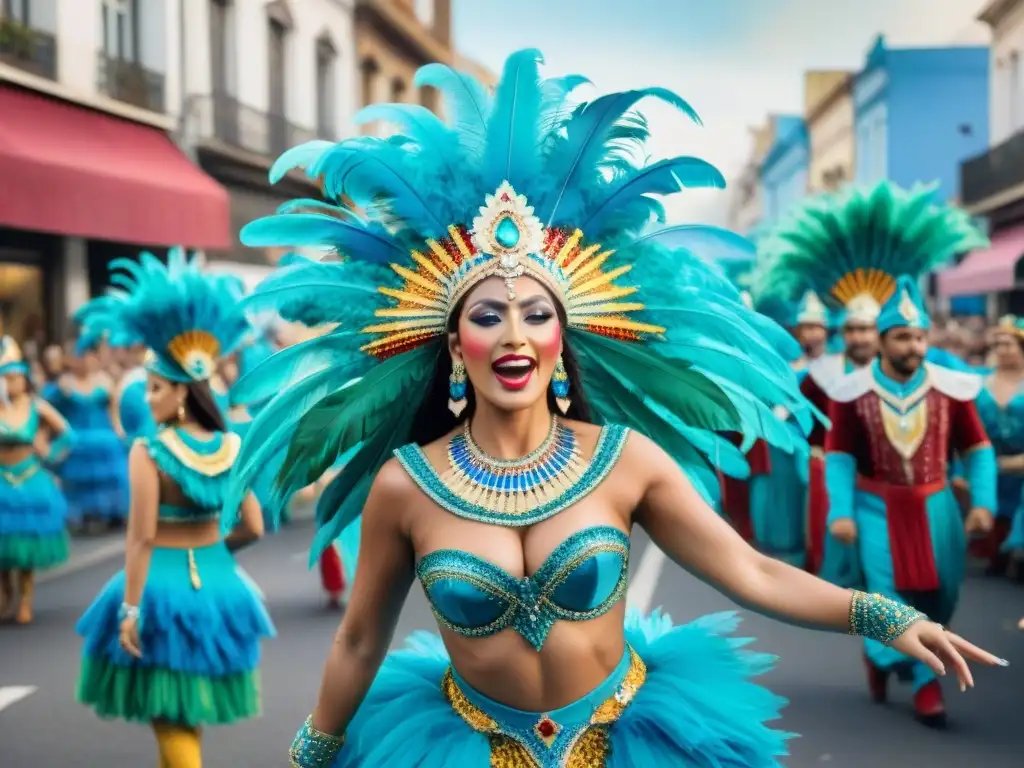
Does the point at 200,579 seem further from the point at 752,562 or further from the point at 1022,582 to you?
the point at 1022,582

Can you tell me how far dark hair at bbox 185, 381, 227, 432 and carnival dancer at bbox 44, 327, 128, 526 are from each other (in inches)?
328

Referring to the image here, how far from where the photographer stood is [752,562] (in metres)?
3.53

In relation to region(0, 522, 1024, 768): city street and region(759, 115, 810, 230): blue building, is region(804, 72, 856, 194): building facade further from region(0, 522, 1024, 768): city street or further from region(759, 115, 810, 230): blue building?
region(0, 522, 1024, 768): city street

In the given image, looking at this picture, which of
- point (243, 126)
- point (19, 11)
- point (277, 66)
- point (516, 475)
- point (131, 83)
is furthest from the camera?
point (277, 66)

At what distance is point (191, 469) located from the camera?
6.03m

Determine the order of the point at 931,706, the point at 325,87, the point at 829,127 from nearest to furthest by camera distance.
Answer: the point at 931,706 < the point at 325,87 < the point at 829,127

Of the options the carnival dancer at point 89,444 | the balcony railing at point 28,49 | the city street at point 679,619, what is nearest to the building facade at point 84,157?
the balcony railing at point 28,49

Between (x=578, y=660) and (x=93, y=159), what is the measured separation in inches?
705

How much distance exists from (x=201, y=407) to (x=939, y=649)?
12.7 ft

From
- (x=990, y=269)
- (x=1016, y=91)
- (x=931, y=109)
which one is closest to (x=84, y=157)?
(x=990, y=269)

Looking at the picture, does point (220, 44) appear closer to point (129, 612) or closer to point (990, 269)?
point (990, 269)

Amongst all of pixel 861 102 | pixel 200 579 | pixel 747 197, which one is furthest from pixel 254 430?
pixel 747 197

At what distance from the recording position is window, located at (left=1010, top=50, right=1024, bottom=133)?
110 ft

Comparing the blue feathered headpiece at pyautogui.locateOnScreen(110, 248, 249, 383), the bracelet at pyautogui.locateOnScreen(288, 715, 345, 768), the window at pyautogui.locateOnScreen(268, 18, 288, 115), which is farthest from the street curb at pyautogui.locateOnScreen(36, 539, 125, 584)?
the window at pyautogui.locateOnScreen(268, 18, 288, 115)
